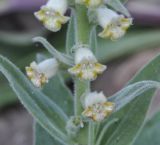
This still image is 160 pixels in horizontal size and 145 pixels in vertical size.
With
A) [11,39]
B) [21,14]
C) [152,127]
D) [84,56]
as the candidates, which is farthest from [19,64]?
[84,56]

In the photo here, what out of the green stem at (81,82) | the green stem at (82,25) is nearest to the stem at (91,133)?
the green stem at (81,82)

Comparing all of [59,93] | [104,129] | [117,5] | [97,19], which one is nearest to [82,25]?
[97,19]

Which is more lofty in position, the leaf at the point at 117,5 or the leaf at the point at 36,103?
the leaf at the point at 117,5

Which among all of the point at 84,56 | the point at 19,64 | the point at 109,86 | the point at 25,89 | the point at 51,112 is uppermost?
the point at 84,56

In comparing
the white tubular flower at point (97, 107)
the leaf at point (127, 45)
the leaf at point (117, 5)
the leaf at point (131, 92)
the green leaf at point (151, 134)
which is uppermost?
the leaf at point (117, 5)

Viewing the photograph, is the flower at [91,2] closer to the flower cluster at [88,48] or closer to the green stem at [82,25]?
the flower cluster at [88,48]

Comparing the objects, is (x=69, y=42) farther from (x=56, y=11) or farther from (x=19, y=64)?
(x=19, y=64)

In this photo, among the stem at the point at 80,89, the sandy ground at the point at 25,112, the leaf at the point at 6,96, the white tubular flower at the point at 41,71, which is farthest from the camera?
the leaf at the point at 6,96

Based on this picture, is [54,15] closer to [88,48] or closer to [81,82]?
[88,48]
